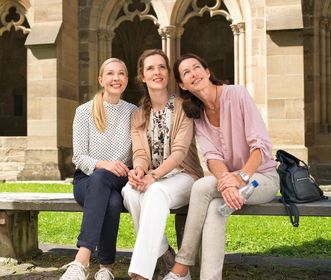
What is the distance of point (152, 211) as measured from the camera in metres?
2.49

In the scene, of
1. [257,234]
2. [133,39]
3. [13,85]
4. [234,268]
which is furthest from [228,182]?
[13,85]

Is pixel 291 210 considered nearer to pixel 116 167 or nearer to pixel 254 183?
pixel 254 183

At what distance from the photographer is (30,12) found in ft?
33.2

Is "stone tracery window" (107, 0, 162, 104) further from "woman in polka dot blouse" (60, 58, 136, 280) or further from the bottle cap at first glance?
the bottle cap

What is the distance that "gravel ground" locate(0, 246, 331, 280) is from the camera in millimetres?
3043

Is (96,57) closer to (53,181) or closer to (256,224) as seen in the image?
(53,181)

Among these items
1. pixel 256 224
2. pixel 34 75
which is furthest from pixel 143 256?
pixel 34 75

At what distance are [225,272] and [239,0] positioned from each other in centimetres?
705

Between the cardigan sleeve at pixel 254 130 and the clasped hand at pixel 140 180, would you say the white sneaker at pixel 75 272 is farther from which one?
the cardigan sleeve at pixel 254 130

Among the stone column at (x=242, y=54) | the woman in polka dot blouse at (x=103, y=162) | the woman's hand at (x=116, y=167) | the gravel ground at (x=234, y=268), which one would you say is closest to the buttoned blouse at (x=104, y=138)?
the woman in polka dot blouse at (x=103, y=162)

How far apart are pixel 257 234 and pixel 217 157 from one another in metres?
1.93

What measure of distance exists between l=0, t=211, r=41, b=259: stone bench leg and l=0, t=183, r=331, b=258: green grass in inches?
22.0

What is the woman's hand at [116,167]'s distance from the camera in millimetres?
2812

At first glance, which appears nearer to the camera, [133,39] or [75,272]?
[75,272]
